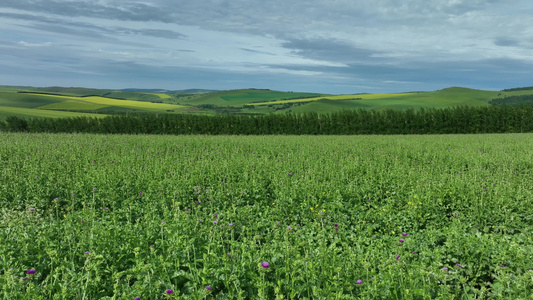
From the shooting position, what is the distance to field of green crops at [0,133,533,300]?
3271mm

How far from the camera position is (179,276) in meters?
3.62

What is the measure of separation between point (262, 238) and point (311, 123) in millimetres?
28698

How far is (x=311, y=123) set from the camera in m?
33.2

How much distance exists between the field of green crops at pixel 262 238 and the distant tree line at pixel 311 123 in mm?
21980

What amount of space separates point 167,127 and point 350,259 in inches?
1233

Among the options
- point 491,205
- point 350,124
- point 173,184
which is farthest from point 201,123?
point 491,205

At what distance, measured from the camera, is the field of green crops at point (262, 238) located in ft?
10.7

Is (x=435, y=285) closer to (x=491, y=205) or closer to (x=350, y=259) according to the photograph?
(x=350, y=259)

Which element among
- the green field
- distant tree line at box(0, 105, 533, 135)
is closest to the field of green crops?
distant tree line at box(0, 105, 533, 135)

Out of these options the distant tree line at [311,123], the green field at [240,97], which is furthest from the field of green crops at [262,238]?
the green field at [240,97]

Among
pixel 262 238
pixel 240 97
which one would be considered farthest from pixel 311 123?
pixel 240 97

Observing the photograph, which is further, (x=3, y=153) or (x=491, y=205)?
(x=3, y=153)

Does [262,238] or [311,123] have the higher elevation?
[311,123]

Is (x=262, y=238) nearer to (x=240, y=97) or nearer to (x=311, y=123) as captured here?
(x=311, y=123)
